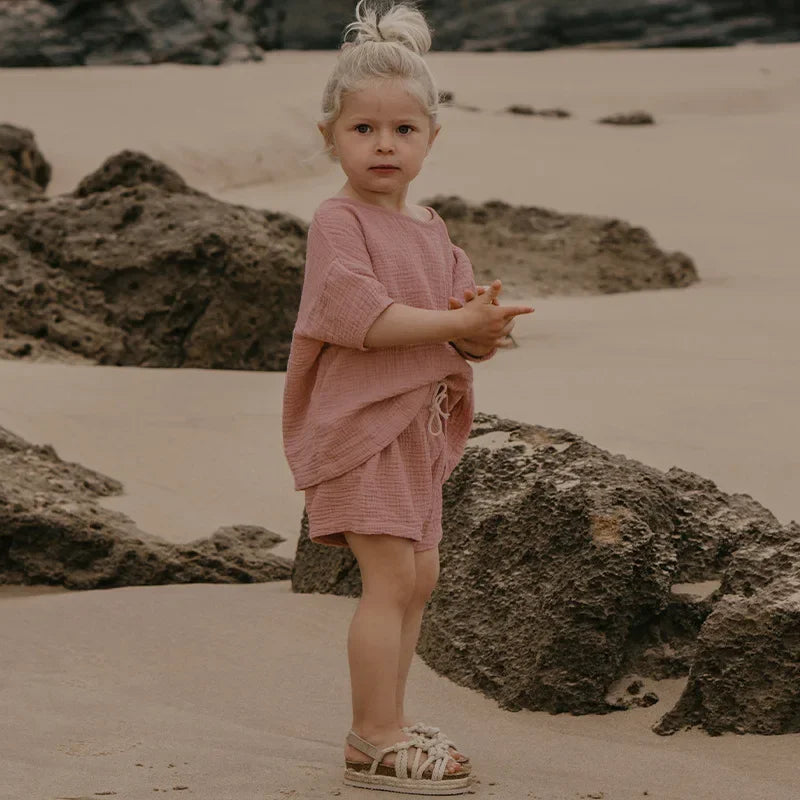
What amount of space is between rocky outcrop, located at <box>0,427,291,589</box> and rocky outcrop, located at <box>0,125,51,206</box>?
6614 millimetres

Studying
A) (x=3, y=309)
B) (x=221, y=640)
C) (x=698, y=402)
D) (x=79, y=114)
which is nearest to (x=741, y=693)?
(x=221, y=640)

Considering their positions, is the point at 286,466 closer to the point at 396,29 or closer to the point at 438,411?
the point at 438,411

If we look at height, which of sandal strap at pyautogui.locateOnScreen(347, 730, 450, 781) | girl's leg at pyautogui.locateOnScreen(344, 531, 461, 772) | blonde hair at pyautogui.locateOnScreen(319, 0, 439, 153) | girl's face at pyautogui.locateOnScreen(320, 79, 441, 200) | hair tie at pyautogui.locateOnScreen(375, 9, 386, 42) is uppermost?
hair tie at pyautogui.locateOnScreen(375, 9, 386, 42)

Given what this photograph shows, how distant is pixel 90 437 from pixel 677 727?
10.7ft

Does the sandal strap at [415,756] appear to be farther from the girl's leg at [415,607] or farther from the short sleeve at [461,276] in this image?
the short sleeve at [461,276]

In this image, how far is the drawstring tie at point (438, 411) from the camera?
10.8 feet

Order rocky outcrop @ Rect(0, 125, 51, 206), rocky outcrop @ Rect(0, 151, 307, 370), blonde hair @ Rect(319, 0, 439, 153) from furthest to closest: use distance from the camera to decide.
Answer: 1. rocky outcrop @ Rect(0, 125, 51, 206)
2. rocky outcrop @ Rect(0, 151, 307, 370)
3. blonde hair @ Rect(319, 0, 439, 153)

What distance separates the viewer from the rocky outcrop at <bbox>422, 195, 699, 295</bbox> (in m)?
10.0

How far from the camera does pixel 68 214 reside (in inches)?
310

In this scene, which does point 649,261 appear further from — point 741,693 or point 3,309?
point 741,693

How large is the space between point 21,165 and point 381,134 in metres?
9.35

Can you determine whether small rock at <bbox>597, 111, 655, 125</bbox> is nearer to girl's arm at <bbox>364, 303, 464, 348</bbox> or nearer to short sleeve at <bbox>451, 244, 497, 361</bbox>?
short sleeve at <bbox>451, 244, 497, 361</bbox>

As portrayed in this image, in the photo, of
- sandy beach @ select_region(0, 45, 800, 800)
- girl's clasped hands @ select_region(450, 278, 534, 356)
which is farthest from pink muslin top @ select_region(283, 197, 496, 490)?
sandy beach @ select_region(0, 45, 800, 800)

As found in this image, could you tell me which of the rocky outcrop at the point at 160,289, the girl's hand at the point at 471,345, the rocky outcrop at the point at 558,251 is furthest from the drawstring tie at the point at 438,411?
the rocky outcrop at the point at 558,251
